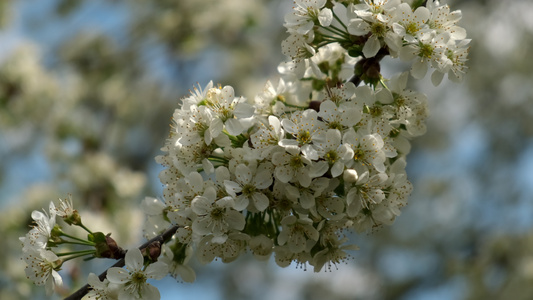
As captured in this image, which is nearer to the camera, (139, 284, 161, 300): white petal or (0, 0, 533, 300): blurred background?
(139, 284, 161, 300): white petal

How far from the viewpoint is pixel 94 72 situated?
22.3ft

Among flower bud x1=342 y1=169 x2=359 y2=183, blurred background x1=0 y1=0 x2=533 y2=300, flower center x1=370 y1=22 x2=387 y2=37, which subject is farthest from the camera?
blurred background x1=0 y1=0 x2=533 y2=300

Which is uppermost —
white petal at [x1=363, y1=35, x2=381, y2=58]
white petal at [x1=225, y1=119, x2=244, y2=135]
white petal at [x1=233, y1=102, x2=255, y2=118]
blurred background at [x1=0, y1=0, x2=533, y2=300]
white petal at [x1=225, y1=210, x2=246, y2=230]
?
blurred background at [x1=0, y1=0, x2=533, y2=300]

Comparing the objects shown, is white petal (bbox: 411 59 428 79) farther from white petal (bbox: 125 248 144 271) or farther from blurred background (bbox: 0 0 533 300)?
blurred background (bbox: 0 0 533 300)

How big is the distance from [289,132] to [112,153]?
266 inches

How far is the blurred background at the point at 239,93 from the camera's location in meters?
5.45

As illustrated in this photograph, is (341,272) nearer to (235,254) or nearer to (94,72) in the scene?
(94,72)

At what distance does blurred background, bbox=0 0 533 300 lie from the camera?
545 centimetres

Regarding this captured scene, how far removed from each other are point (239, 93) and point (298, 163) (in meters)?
6.54

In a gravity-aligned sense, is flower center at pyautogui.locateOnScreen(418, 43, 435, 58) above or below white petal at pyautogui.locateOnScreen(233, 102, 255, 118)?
above

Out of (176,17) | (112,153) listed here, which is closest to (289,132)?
(176,17)

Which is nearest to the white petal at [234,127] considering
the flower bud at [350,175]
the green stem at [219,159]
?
the green stem at [219,159]

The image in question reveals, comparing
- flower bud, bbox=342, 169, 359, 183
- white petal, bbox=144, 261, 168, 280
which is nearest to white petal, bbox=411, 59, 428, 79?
flower bud, bbox=342, 169, 359, 183

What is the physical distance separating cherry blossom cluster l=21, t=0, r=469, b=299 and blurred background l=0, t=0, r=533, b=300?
2668mm
